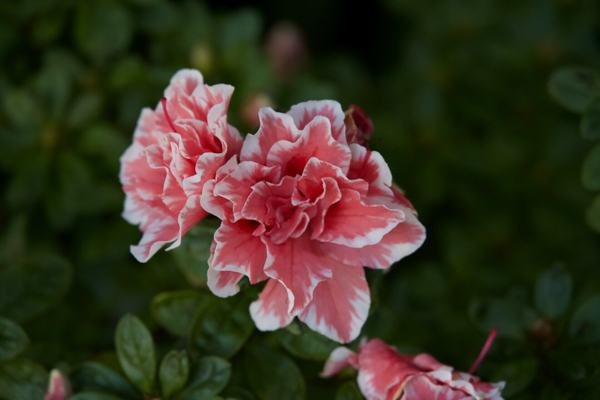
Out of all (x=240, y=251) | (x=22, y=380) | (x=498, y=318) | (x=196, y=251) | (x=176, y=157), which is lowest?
(x=22, y=380)

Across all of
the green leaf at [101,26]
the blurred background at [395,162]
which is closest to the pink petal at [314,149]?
the blurred background at [395,162]

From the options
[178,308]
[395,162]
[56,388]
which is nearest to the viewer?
[56,388]

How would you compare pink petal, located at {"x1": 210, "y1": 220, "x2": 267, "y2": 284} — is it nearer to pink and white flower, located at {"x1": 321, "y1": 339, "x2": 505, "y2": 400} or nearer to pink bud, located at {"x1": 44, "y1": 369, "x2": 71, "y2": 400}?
pink and white flower, located at {"x1": 321, "y1": 339, "x2": 505, "y2": 400}

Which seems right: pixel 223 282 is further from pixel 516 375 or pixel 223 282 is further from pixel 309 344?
pixel 516 375

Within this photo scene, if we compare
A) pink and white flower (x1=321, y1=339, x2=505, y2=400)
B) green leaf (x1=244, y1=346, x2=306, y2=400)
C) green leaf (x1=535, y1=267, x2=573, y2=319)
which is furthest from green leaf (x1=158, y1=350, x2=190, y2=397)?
green leaf (x1=535, y1=267, x2=573, y2=319)

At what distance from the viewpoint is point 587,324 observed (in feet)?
2.89

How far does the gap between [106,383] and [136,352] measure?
0.24 feet

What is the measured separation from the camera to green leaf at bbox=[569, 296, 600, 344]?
2.86 ft

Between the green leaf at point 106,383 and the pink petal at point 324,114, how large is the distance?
510mm

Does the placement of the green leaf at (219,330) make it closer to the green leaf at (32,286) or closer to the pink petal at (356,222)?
the pink petal at (356,222)

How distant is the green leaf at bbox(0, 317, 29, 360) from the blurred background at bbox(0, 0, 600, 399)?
10cm

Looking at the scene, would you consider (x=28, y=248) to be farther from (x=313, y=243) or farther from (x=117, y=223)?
(x=313, y=243)

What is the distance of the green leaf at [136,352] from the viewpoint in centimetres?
78

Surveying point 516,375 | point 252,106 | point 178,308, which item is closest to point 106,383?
point 178,308
